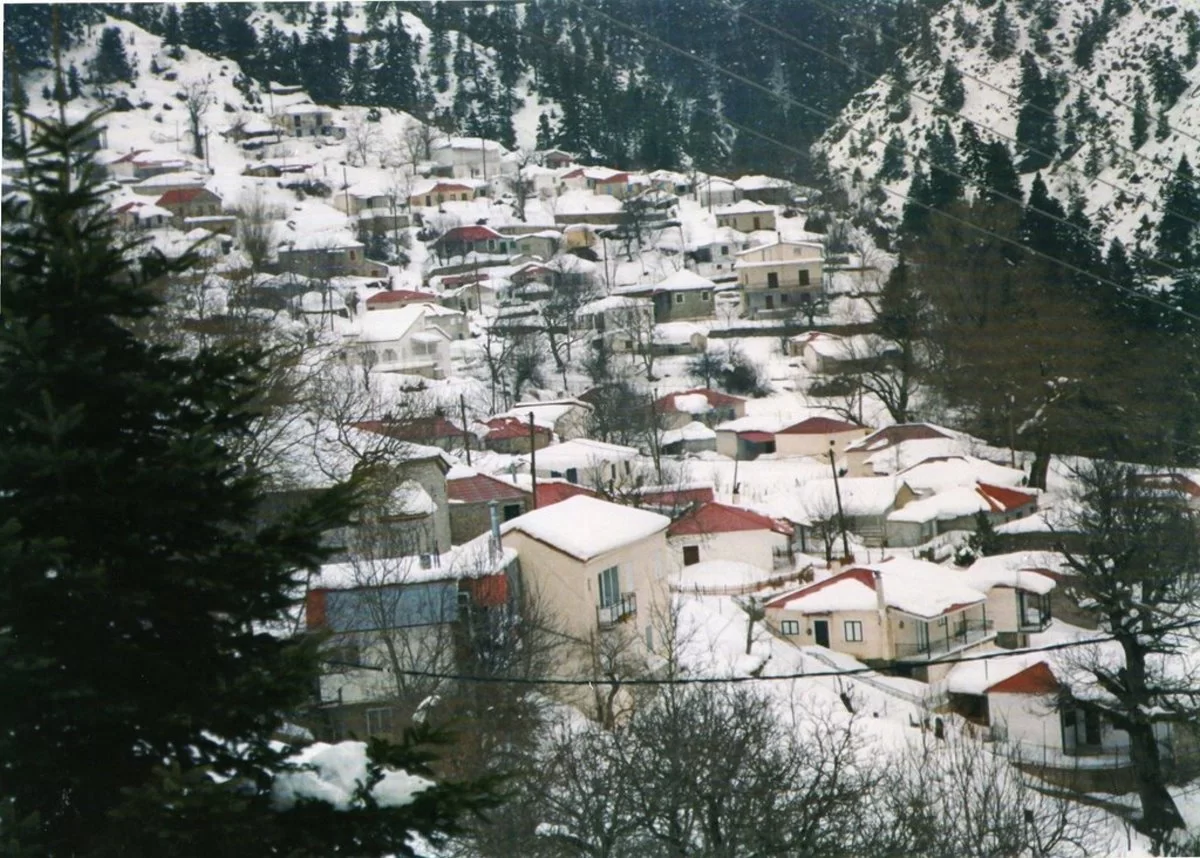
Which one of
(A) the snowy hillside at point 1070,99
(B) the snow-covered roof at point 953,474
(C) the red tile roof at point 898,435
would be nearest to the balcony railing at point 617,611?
(B) the snow-covered roof at point 953,474

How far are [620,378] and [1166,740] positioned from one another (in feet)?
28.9

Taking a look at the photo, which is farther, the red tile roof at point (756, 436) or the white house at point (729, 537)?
the red tile roof at point (756, 436)

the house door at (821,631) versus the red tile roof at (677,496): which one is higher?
the red tile roof at (677,496)

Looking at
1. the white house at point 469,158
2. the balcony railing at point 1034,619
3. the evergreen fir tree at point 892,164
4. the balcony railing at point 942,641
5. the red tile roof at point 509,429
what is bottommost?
the balcony railing at point 942,641

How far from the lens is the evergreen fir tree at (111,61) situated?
61.2 ft

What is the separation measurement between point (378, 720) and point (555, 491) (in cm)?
412

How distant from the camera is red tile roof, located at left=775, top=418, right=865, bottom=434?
12602mm

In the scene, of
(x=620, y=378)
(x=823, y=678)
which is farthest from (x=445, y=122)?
(x=823, y=678)

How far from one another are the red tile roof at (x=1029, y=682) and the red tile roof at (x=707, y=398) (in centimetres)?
653

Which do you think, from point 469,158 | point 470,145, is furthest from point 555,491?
point 470,145

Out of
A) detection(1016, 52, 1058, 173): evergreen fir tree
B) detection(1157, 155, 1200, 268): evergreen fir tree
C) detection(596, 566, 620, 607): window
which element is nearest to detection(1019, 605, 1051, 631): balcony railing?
detection(596, 566, 620, 607): window

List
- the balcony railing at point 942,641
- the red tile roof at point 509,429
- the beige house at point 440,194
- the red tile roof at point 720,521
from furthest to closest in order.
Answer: the beige house at point 440,194 → the red tile roof at point 509,429 → the red tile roof at point 720,521 → the balcony railing at point 942,641

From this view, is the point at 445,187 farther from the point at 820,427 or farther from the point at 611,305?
the point at 820,427

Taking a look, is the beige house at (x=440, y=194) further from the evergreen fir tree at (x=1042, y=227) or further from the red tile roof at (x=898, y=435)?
the red tile roof at (x=898, y=435)
